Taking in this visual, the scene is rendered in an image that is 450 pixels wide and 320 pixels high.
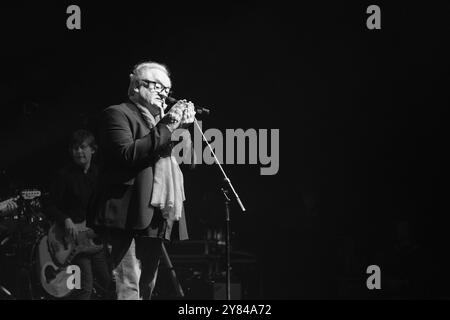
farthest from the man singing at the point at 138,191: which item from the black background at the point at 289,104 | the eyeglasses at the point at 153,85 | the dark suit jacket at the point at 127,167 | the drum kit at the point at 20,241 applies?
the drum kit at the point at 20,241

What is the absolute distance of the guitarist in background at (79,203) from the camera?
5.97 meters

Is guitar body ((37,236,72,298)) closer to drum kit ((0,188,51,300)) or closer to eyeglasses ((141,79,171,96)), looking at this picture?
drum kit ((0,188,51,300))

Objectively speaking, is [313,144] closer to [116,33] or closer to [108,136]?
[116,33]

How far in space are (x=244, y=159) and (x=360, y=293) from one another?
4.63 feet

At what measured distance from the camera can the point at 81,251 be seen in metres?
6.03

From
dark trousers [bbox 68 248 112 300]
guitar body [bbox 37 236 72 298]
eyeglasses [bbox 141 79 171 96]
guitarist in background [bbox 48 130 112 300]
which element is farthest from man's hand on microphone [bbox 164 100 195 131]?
guitar body [bbox 37 236 72 298]

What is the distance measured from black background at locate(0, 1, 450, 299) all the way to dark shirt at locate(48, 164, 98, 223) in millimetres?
454

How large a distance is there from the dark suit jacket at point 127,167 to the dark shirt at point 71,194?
91.4 inches

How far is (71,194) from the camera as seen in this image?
599 centimetres

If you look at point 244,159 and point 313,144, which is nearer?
point 244,159

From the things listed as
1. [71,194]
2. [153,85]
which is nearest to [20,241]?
[71,194]

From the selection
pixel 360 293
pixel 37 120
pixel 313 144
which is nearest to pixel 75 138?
pixel 37 120

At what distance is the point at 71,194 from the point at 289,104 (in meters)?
2.02

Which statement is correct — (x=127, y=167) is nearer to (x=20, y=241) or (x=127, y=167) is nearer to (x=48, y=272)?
(x=48, y=272)
